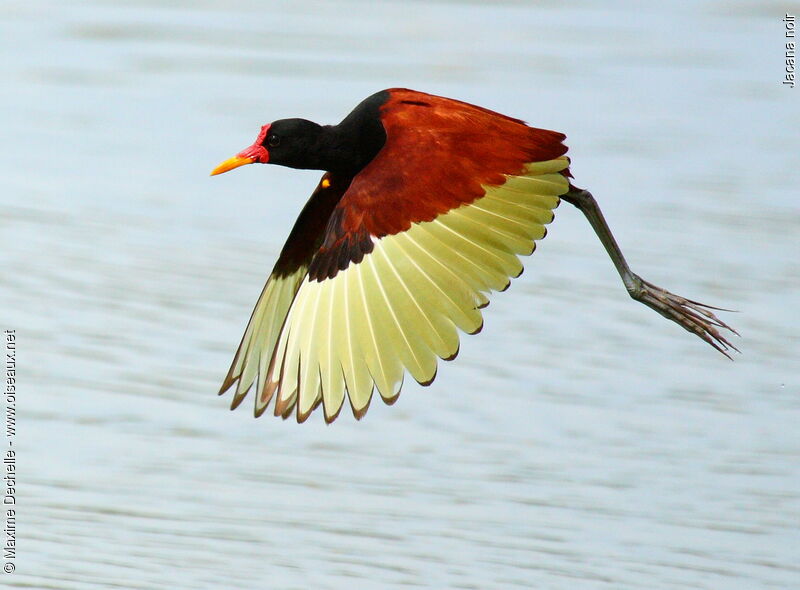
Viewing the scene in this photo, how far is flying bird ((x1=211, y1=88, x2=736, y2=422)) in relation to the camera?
5.28m

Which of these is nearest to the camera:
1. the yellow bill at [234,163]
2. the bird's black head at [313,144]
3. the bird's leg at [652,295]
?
the yellow bill at [234,163]

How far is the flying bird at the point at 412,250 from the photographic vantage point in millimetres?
5281

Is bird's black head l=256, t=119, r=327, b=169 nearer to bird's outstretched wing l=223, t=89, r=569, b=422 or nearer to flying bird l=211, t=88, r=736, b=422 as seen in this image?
flying bird l=211, t=88, r=736, b=422

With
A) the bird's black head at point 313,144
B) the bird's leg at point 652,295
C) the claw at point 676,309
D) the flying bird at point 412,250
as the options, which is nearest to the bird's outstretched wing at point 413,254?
the flying bird at point 412,250

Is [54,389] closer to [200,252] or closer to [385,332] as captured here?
[200,252]

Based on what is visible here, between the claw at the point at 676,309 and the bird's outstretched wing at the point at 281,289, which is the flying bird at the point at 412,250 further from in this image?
the claw at the point at 676,309

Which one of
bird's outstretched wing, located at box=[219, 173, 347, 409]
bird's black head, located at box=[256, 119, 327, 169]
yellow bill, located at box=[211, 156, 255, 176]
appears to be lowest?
bird's outstretched wing, located at box=[219, 173, 347, 409]

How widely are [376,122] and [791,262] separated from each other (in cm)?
340

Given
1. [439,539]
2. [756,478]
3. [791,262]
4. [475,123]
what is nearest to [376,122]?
[475,123]

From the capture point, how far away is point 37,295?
326 inches

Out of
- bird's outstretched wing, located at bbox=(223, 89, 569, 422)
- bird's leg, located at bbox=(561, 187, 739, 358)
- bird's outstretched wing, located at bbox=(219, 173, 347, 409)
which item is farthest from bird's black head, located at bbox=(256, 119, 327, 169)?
bird's leg, located at bbox=(561, 187, 739, 358)

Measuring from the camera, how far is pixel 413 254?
18.0 feet

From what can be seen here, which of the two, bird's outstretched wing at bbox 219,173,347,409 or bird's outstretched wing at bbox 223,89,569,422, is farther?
bird's outstretched wing at bbox 219,173,347,409

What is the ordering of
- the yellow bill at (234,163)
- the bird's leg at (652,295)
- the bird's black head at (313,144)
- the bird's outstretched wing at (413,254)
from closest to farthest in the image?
1. the bird's outstretched wing at (413,254)
2. the yellow bill at (234,163)
3. the bird's black head at (313,144)
4. the bird's leg at (652,295)
